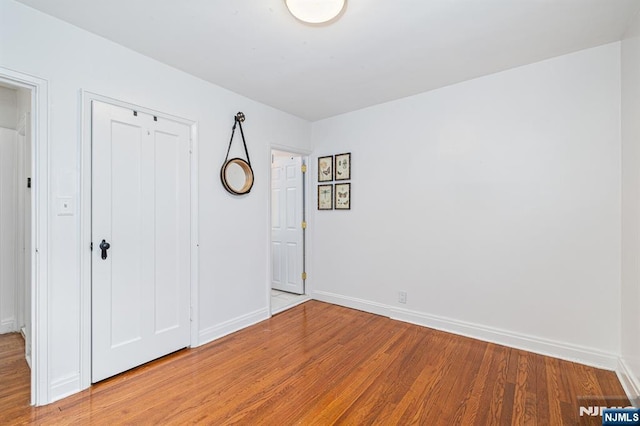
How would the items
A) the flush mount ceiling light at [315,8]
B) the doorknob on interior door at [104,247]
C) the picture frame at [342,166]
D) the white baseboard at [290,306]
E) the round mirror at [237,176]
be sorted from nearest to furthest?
the flush mount ceiling light at [315,8], the doorknob on interior door at [104,247], the round mirror at [237,176], the white baseboard at [290,306], the picture frame at [342,166]

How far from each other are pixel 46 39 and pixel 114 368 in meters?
2.38

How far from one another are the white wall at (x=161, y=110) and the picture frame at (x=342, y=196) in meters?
0.88

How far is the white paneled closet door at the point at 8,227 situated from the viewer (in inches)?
112

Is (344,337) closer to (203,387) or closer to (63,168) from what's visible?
(203,387)

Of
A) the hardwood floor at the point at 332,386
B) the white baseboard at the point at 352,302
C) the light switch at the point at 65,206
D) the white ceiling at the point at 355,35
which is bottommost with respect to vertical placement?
the hardwood floor at the point at 332,386

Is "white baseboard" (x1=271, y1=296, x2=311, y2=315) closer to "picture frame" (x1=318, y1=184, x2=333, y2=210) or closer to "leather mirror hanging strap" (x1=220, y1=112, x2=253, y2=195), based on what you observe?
"picture frame" (x1=318, y1=184, x2=333, y2=210)

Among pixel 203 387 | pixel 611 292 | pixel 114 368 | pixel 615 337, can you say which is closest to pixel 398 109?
pixel 611 292

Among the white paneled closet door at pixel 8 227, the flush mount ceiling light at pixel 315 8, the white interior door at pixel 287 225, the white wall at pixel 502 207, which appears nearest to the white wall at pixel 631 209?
the white wall at pixel 502 207

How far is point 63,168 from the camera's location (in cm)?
198

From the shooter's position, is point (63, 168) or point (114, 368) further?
point (114, 368)

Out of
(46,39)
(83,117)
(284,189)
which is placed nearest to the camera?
(46,39)

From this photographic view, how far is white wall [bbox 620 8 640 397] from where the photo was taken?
74.2 inches

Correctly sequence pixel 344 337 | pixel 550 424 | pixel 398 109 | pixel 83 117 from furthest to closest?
pixel 398 109
pixel 344 337
pixel 83 117
pixel 550 424

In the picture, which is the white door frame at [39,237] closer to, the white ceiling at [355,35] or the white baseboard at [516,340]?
the white ceiling at [355,35]
